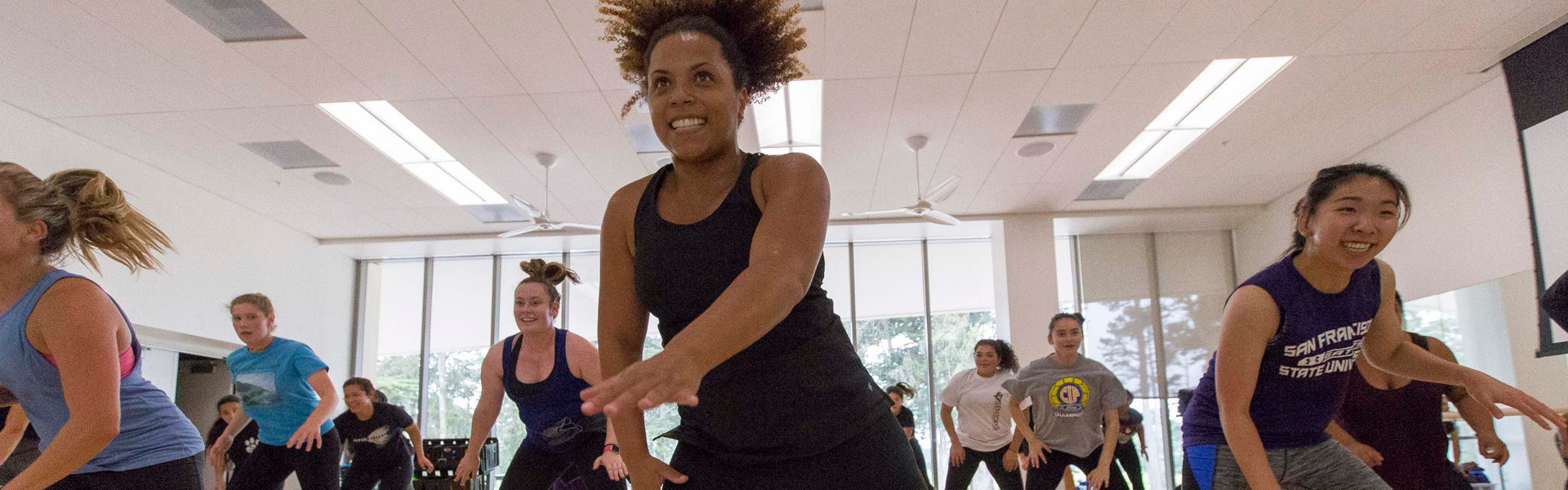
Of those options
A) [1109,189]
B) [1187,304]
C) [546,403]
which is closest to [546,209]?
[1109,189]

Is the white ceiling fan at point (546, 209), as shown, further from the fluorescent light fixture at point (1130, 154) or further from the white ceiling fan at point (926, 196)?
the fluorescent light fixture at point (1130, 154)

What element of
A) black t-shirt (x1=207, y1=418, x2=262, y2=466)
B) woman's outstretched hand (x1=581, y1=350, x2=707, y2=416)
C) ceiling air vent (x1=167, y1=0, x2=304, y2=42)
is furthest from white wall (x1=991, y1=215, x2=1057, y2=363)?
woman's outstretched hand (x1=581, y1=350, x2=707, y2=416)

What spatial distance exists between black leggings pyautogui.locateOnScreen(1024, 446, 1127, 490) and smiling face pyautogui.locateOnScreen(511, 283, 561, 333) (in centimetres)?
265

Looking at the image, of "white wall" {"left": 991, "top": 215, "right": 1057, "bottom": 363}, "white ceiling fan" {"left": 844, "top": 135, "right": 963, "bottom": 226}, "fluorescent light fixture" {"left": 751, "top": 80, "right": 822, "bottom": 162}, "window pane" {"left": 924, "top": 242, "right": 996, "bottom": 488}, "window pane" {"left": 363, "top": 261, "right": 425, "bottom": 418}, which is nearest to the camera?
"fluorescent light fixture" {"left": 751, "top": 80, "right": 822, "bottom": 162}

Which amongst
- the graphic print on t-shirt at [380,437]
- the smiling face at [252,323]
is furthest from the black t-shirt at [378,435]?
the smiling face at [252,323]

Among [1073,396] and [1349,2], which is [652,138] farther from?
[1349,2]

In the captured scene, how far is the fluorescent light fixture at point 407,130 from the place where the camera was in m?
6.92

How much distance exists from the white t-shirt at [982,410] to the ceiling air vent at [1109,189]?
3529 millimetres

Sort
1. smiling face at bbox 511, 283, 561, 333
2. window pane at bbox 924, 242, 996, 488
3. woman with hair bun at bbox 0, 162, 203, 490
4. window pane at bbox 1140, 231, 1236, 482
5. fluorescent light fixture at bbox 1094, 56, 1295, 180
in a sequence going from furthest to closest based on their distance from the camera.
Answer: window pane at bbox 924, 242, 996, 488
window pane at bbox 1140, 231, 1236, 482
fluorescent light fixture at bbox 1094, 56, 1295, 180
smiling face at bbox 511, 283, 561, 333
woman with hair bun at bbox 0, 162, 203, 490

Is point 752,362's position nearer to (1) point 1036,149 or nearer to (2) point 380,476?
(2) point 380,476

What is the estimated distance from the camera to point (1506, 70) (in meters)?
6.33

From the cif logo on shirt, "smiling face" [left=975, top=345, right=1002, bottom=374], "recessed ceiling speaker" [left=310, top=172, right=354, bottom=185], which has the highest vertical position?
"recessed ceiling speaker" [left=310, top=172, right=354, bottom=185]

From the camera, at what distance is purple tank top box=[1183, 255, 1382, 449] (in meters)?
2.09

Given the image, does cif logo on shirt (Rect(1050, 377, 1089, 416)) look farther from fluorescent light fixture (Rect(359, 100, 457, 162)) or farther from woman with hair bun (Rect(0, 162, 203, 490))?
fluorescent light fixture (Rect(359, 100, 457, 162))
